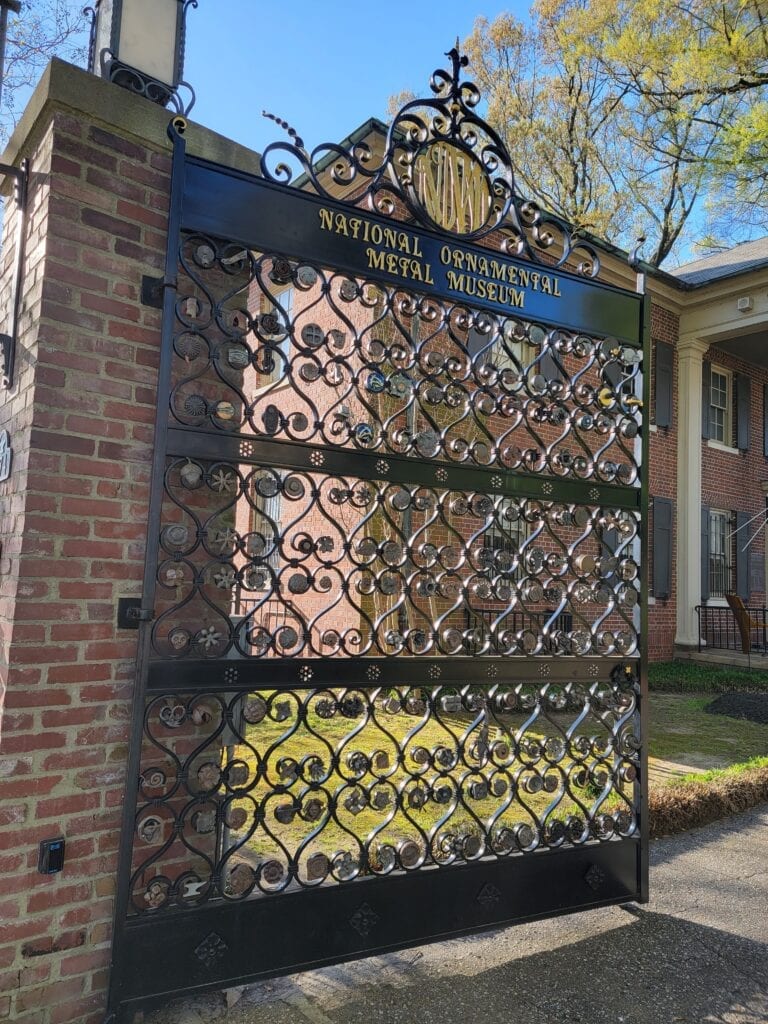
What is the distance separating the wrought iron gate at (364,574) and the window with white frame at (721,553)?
11.5 metres

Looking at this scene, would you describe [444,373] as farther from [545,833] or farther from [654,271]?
[654,271]

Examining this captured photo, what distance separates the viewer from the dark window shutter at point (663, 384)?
41.6 ft

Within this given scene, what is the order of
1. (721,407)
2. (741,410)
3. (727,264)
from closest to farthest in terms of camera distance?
(727,264) → (721,407) → (741,410)

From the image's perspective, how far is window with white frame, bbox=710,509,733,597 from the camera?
1384 cm

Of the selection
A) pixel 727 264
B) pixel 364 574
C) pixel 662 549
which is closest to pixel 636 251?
pixel 364 574

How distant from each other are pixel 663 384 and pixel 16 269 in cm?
1217

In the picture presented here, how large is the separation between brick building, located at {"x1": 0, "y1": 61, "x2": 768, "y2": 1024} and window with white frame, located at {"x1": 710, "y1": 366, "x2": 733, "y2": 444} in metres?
13.5

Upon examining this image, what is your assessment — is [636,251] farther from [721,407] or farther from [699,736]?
[721,407]

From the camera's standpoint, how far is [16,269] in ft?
8.05

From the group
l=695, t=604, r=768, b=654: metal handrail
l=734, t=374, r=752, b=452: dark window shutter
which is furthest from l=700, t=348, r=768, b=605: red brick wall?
l=695, t=604, r=768, b=654: metal handrail

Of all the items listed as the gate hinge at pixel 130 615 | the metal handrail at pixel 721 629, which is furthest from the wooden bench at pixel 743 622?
the gate hinge at pixel 130 615

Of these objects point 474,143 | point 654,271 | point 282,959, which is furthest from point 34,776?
point 654,271

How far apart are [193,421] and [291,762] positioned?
1.28 m

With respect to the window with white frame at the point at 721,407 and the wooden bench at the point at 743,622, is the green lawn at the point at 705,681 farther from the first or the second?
the window with white frame at the point at 721,407
